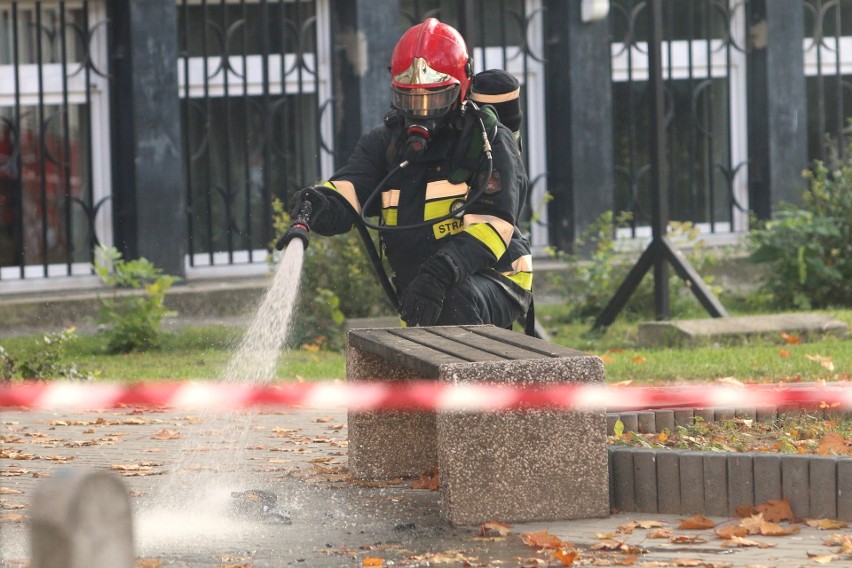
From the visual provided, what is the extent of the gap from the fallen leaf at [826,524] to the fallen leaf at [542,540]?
88 centimetres

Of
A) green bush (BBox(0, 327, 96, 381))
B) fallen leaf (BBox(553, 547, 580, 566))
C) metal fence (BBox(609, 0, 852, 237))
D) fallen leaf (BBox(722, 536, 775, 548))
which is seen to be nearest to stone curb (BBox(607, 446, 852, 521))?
fallen leaf (BBox(722, 536, 775, 548))

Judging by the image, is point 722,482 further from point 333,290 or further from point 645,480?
point 333,290

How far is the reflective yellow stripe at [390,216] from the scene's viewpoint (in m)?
6.57

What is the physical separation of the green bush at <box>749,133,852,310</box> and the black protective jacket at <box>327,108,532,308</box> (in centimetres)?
603

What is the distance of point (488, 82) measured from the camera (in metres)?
6.83

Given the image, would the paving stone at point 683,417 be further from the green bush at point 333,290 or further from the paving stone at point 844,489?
the green bush at point 333,290

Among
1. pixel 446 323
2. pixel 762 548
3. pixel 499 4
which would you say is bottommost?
pixel 762 548

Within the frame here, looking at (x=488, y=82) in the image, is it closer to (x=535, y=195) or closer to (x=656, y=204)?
(x=656, y=204)

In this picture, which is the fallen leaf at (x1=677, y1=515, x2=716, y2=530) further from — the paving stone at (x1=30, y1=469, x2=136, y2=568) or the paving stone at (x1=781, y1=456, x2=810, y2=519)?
the paving stone at (x1=30, y1=469, x2=136, y2=568)

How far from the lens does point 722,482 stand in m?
5.43

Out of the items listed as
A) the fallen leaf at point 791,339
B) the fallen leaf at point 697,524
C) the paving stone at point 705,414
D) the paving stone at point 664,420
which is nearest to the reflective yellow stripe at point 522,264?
the paving stone at point 664,420

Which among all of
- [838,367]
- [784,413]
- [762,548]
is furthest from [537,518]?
[838,367]

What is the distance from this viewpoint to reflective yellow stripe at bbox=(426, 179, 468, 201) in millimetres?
6406

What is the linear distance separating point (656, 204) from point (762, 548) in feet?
20.7
